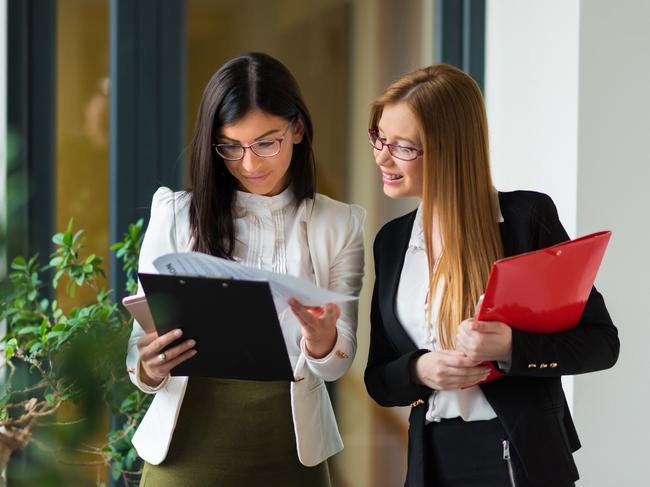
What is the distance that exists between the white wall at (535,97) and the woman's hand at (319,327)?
128cm

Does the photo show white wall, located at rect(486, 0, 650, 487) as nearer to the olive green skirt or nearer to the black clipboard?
the olive green skirt

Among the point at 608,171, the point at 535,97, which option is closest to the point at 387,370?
the point at 608,171

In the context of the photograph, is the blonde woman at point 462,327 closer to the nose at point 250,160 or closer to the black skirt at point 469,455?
the black skirt at point 469,455

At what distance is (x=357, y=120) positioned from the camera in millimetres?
3049

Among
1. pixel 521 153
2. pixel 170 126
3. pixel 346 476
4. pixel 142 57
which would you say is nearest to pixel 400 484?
pixel 346 476

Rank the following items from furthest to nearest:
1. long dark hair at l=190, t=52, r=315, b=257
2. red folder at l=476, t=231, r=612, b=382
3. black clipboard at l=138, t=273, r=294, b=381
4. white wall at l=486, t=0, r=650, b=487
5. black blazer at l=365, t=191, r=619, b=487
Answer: white wall at l=486, t=0, r=650, b=487, long dark hair at l=190, t=52, r=315, b=257, black blazer at l=365, t=191, r=619, b=487, red folder at l=476, t=231, r=612, b=382, black clipboard at l=138, t=273, r=294, b=381

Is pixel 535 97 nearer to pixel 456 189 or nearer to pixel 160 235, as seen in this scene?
pixel 456 189

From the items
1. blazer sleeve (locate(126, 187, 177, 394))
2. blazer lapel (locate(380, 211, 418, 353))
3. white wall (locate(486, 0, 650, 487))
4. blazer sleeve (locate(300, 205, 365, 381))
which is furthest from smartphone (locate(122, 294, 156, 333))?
white wall (locate(486, 0, 650, 487))

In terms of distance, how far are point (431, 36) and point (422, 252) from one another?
162 centimetres

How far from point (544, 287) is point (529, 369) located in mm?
152

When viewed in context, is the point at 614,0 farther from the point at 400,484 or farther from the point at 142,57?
the point at 400,484

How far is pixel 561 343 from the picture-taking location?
1551 mm

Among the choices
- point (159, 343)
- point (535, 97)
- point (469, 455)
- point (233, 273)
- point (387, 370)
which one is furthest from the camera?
point (535, 97)

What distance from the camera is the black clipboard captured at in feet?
4.36
